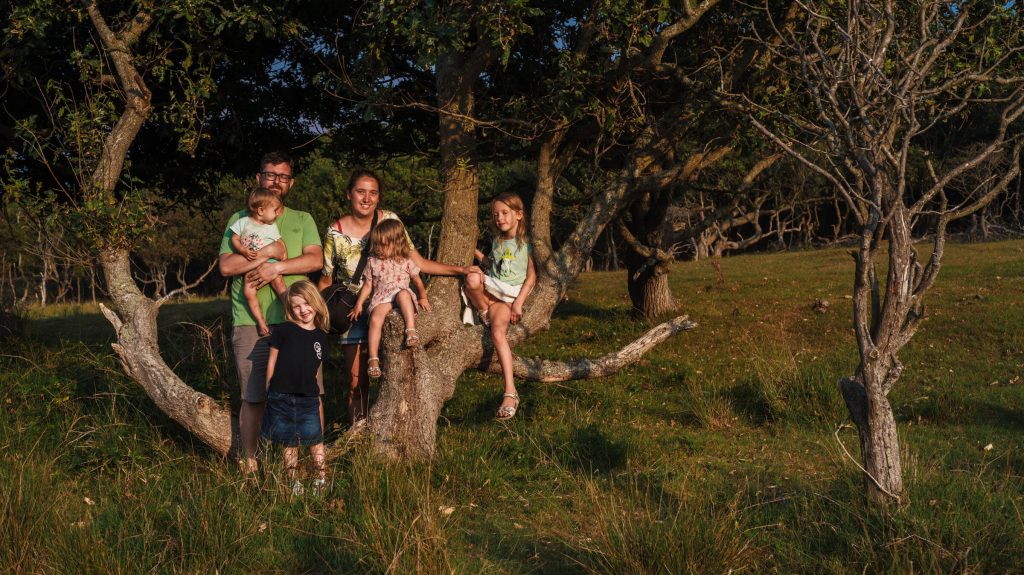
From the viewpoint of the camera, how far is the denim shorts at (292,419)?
19.2 feet

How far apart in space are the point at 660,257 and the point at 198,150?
6623mm

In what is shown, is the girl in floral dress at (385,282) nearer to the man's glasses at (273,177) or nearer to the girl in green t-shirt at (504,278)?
the girl in green t-shirt at (504,278)

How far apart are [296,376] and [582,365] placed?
106 inches

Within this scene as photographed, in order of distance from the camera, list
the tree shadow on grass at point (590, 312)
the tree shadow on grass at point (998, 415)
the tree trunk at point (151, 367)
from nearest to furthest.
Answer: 1. the tree trunk at point (151, 367)
2. the tree shadow on grass at point (998, 415)
3. the tree shadow on grass at point (590, 312)

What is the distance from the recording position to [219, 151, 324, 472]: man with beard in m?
6.12

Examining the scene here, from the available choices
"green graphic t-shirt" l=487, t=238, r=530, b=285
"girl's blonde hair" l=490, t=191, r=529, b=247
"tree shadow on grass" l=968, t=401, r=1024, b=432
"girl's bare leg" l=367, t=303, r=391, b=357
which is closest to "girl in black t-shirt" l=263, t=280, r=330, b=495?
"girl's bare leg" l=367, t=303, r=391, b=357

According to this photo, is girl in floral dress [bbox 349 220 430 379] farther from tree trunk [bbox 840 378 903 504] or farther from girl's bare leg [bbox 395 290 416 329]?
tree trunk [bbox 840 378 903 504]

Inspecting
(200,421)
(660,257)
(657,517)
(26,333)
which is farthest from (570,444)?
(26,333)

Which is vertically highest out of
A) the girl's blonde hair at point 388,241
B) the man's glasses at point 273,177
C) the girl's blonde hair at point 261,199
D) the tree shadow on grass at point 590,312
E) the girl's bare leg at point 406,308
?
the man's glasses at point 273,177

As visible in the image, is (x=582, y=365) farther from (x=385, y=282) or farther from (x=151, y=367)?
(x=151, y=367)

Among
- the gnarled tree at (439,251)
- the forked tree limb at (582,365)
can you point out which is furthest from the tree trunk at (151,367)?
the forked tree limb at (582,365)

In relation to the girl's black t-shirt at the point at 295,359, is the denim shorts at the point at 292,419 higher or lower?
lower

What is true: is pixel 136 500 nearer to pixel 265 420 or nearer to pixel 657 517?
pixel 265 420

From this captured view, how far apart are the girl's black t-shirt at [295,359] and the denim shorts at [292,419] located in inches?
2.8
